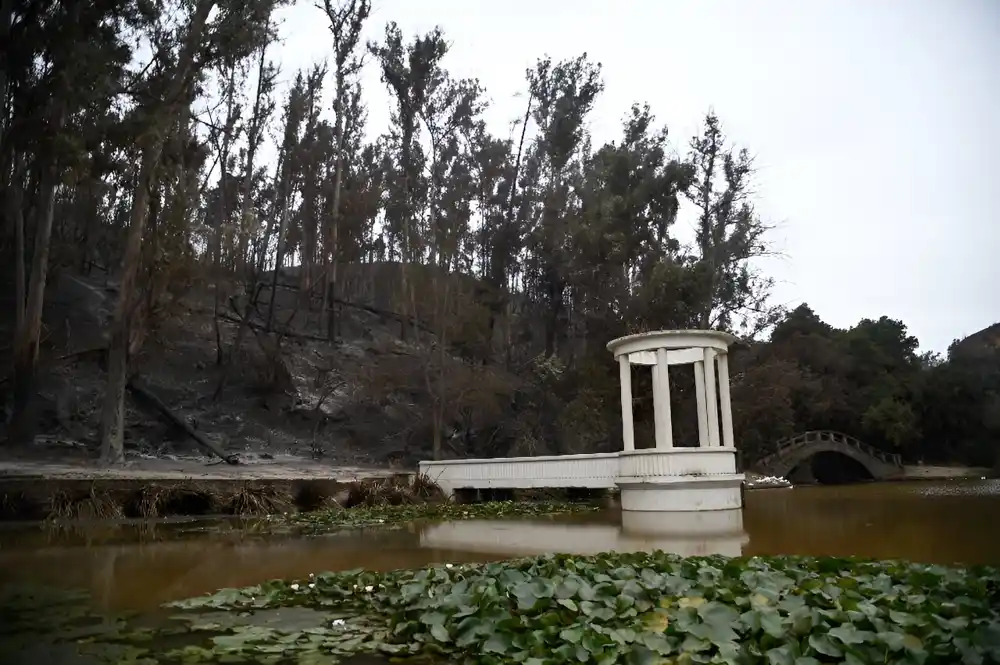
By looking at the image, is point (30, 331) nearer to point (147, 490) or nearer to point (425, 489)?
point (147, 490)

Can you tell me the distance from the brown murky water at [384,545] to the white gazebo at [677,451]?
1.05 meters

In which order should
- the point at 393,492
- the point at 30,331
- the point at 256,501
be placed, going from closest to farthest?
the point at 256,501
the point at 30,331
the point at 393,492

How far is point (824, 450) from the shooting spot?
34469 mm

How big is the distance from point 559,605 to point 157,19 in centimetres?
1735

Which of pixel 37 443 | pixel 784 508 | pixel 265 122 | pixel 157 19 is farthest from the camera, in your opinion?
pixel 265 122

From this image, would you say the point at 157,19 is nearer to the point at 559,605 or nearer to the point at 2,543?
the point at 2,543

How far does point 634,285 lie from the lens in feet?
87.3

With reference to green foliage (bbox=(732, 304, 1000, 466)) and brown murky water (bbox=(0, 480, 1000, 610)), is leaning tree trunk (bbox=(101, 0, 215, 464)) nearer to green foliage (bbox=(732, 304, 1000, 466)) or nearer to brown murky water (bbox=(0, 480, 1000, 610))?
brown murky water (bbox=(0, 480, 1000, 610))

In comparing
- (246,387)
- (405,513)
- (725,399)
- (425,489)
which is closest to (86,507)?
(405,513)

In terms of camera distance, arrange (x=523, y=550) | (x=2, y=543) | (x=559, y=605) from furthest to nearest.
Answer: (x=2, y=543) < (x=523, y=550) < (x=559, y=605)

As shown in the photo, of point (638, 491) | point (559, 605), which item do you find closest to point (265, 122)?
point (638, 491)

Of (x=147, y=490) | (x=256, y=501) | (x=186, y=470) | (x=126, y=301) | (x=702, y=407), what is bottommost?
(x=256, y=501)

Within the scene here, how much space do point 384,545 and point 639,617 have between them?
226 inches

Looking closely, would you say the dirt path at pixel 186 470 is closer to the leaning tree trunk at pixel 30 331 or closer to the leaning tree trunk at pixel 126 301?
the leaning tree trunk at pixel 126 301
